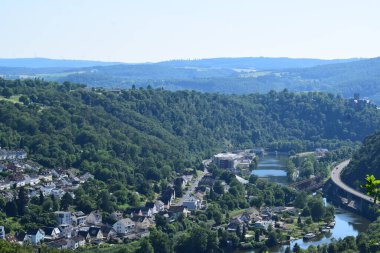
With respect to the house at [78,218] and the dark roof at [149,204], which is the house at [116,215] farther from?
the dark roof at [149,204]

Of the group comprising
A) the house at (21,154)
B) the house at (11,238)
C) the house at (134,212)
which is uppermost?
the house at (21,154)

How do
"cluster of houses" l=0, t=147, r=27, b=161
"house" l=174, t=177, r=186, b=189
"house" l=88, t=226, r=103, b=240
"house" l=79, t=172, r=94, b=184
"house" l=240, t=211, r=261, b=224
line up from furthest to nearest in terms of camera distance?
1. "house" l=174, t=177, r=186, b=189
2. "cluster of houses" l=0, t=147, r=27, b=161
3. "house" l=79, t=172, r=94, b=184
4. "house" l=240, t=211, r=261, b=224
5. "house" l=88, t=226, r=103, b=240

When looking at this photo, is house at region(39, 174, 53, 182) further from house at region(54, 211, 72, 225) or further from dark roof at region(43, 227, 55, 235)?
dark roof at region(43, 227, 55, 235)

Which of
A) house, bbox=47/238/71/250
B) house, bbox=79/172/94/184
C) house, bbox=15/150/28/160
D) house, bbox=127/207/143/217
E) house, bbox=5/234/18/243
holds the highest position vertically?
house, bbox=15/150/28/160

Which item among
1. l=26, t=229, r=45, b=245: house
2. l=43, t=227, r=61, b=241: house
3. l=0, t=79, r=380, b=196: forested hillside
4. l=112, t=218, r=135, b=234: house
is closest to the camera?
l=26, t=229, r=45, b=245: house

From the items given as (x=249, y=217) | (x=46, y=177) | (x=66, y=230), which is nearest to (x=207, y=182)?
(x=46, y=177)

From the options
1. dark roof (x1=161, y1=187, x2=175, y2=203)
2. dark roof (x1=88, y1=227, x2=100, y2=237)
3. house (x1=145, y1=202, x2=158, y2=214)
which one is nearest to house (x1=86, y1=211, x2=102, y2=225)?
dark roof (x1=88, y1=227, x2=100, y2=237)

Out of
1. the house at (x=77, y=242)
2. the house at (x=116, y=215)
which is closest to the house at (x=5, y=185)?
the house at (x=116, y=215)

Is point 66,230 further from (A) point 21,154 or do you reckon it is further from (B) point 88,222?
(A) point 21,154
